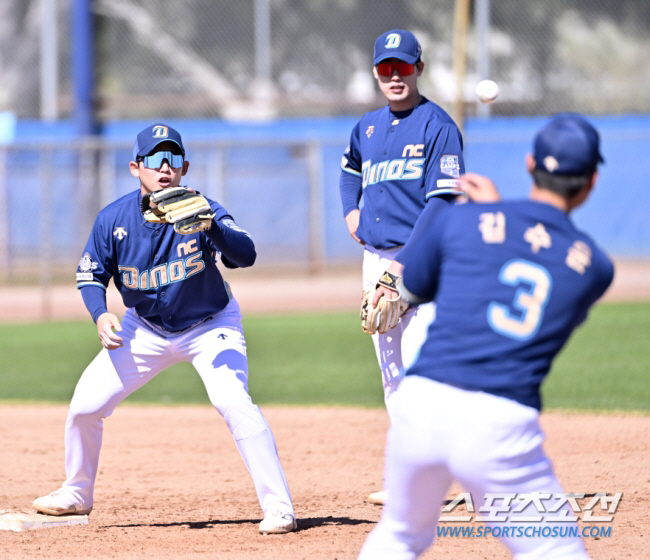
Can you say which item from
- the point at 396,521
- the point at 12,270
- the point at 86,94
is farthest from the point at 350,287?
the point at 396,521

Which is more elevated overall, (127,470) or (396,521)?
(396,521)

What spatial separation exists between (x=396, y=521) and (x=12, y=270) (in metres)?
15.0

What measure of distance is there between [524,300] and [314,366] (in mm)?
7076

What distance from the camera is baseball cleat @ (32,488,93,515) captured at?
434 cm

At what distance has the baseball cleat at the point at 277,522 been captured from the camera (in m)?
4.04

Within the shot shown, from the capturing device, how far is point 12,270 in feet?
53.9

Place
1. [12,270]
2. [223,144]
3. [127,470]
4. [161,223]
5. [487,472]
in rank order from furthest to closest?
[12,270] < [223,144] < [127,470] < [161,223] < [487,472]

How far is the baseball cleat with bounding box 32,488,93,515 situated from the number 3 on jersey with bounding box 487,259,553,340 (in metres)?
2.62

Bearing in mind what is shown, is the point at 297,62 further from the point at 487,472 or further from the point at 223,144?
the point at 487,472

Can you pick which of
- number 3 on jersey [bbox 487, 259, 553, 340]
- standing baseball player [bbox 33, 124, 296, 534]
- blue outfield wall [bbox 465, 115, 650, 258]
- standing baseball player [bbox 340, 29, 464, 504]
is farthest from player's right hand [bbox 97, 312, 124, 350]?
blue outfield wall [bbox 465, 115, 650, 258]

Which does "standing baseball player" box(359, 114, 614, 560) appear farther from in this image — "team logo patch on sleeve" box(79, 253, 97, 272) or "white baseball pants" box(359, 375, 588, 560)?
"team logo patch on sleeve" box(79, 253, 97, 272)

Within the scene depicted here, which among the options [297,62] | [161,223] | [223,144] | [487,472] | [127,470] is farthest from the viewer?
[297,62]

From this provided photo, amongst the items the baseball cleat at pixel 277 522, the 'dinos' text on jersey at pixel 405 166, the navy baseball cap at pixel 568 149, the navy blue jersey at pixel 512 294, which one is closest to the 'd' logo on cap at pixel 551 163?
the navy baseball cap at pixel 568 149

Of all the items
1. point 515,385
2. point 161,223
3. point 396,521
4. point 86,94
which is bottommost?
point 396,521
